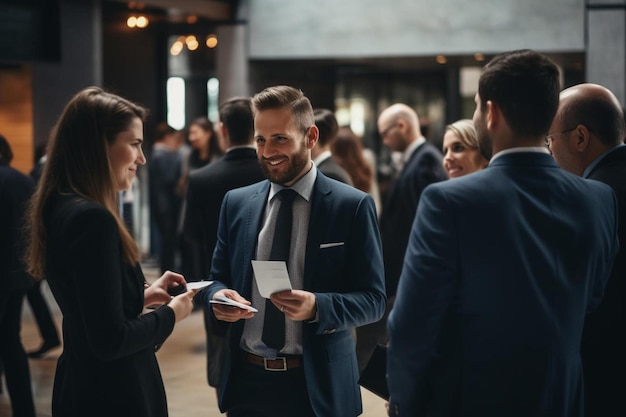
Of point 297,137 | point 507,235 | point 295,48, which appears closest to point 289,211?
point 297,137

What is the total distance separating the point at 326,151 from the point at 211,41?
285 inches

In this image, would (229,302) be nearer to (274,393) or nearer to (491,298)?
(274,393)

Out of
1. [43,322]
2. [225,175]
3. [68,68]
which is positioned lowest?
[43,322]

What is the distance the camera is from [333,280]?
332cm

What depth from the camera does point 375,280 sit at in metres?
3.36

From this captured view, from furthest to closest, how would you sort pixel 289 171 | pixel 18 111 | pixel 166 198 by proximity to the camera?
pixel 166 198 → pixel 18 111 → pixel 289 171

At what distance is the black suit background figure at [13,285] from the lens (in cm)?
582

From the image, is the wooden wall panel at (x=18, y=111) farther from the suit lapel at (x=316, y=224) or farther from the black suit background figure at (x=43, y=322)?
the suit lapel at (x=316, y=224)

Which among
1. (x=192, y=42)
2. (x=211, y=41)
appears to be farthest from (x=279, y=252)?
(x=192, y=42)

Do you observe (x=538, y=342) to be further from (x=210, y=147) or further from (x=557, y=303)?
(x=210, y=147)

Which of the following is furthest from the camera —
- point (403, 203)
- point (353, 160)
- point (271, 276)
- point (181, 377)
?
point (353, 160)

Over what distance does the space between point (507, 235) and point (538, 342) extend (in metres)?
0.29

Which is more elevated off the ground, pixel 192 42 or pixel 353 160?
pixel 192 42

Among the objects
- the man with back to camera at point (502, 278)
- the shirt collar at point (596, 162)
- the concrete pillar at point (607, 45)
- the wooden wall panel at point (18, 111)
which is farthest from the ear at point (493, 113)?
the concrete pillar at point (607, 45)
